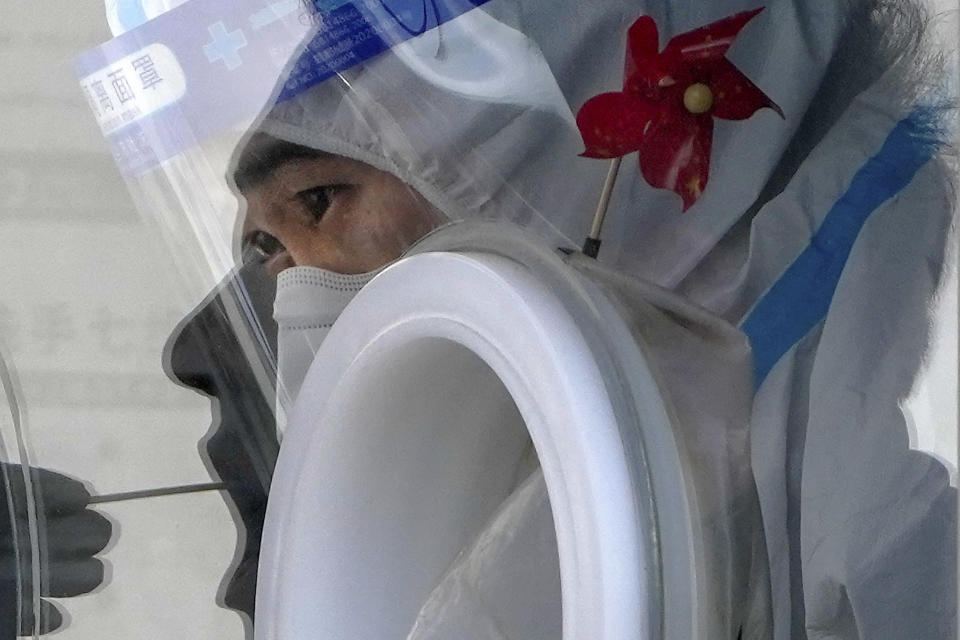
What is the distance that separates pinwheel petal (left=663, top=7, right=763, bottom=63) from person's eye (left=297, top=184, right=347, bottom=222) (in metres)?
0.29

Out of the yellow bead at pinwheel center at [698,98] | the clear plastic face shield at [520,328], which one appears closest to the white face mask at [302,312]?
the clear plastic face shield at [520,328]

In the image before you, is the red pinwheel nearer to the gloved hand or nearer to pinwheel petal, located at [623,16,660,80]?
pinwheel petal, located at [623,16,660,80]

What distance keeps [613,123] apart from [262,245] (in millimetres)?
312

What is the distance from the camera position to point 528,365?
1.98ft

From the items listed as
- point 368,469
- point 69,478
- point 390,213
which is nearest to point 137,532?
point 69,478

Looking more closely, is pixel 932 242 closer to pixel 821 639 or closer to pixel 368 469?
pixel 821 639

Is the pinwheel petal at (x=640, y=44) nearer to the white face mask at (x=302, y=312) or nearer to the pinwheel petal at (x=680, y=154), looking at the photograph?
the pinwheel petal at (x=680, y=154)

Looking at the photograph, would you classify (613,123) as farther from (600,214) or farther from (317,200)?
(317,200)

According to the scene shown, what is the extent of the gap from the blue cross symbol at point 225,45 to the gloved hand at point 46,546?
15.6 inches

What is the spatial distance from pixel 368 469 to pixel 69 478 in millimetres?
319

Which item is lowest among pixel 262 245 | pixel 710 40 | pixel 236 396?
pixel 236 396

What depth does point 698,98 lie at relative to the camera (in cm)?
68

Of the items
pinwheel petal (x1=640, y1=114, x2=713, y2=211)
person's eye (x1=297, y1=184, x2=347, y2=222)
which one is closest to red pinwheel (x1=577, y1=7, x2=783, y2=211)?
pinwheel petal (x1=640, y1=114, x2=713, y2=211)

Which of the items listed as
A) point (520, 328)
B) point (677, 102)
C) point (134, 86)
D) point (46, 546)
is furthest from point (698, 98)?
point (46, 546)
